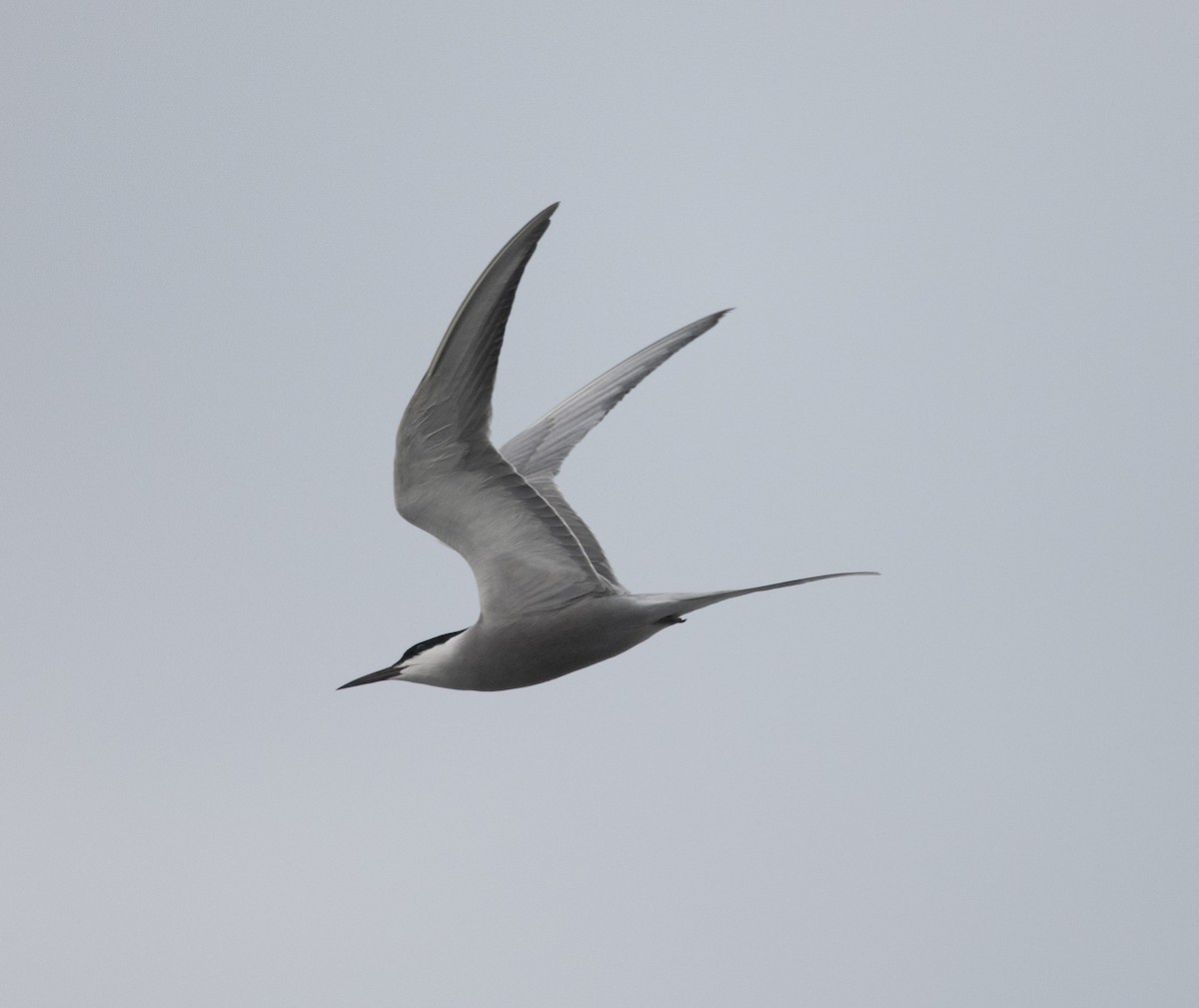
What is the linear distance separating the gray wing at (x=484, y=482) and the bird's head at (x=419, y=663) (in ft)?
1.55

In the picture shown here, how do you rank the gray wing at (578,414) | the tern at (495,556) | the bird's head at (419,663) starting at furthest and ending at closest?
1. the gray wing at (578,414)
2. the bird's head at (419,663)
3. the tern at (495,556)

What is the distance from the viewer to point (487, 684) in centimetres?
888

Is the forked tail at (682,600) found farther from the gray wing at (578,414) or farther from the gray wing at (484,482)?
the gray wing at (578,414)

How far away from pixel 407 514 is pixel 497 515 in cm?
53

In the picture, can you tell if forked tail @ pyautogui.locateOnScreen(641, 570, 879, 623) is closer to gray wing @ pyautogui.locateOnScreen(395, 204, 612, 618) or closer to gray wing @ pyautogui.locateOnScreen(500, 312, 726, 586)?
gray wing @ pyautogui.locateOnScreen(395, 204, 612, 618)

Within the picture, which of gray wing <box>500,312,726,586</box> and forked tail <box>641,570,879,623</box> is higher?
gray wing <box>500,312,726,586</box>

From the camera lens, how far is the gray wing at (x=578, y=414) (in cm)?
1033

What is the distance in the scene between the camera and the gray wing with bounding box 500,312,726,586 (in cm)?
1033

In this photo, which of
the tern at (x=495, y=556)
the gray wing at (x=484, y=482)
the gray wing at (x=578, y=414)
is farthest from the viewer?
the gray wing at (x=578, y=414)

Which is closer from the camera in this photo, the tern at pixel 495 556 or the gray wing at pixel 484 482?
the gray wing at pixel 484 482

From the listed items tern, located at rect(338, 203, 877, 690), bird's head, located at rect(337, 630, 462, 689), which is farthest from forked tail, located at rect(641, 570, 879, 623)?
bird's head, located at rect(337, 630, 462, 689)

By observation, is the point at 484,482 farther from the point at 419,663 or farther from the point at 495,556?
the point at 419,663

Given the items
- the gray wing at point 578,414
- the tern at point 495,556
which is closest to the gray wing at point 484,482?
the tern at point 495,556

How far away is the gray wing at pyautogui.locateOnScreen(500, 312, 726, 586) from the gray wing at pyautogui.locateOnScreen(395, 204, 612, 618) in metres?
1.52
